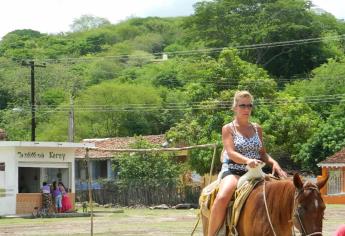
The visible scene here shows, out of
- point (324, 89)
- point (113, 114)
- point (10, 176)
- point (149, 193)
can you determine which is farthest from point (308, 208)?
point (113, 114)

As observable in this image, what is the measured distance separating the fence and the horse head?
127 ft

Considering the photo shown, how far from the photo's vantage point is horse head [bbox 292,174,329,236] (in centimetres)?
777

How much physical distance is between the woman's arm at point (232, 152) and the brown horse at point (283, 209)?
0.97 ft

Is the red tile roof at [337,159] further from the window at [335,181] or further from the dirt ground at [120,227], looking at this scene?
the dirt ground at [120,227]

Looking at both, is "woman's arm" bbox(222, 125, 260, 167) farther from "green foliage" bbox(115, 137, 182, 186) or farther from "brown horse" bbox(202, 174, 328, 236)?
"green foliage" bbox(115, 137, 182, 186)

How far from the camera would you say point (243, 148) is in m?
9.20

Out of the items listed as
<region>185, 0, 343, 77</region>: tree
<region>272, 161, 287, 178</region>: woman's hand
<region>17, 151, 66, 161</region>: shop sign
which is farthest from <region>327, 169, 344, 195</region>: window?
<region>272, 161, 287, 178</region>: woman's hand

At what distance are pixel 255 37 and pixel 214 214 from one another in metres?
75.4

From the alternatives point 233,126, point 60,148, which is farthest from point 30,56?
point 233,126

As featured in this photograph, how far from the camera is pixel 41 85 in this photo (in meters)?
98.8

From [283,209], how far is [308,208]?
603mm

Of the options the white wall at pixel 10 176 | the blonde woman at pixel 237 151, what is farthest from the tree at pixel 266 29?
the blonde woman at pixel 237 151

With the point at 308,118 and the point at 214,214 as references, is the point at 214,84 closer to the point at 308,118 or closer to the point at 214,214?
the point at 308,118

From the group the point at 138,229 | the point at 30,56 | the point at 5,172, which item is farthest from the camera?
the point at 30,56
